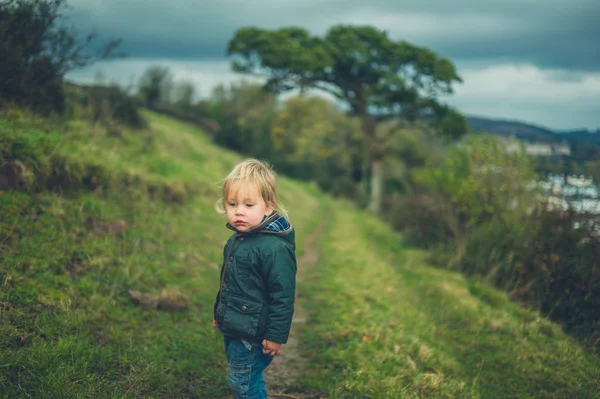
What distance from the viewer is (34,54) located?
6.84 metres

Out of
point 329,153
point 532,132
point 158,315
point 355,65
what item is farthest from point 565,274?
point 329,153

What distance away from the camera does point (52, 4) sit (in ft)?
22.1

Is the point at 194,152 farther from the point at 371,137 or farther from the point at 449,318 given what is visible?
the point at 449,318

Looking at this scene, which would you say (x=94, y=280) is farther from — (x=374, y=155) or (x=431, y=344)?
(x=374, y=155)

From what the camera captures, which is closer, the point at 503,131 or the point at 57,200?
the point at 57,200

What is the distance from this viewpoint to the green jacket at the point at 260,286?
301 cm

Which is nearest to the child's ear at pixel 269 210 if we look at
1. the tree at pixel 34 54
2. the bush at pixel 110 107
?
the tree at pixel 34 54

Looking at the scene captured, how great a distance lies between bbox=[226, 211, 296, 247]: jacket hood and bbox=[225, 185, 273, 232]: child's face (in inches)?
1.9

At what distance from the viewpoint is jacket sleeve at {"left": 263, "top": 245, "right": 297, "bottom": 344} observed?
2992 mm

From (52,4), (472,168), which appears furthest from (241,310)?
(472,168)

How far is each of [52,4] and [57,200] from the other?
10.7ft

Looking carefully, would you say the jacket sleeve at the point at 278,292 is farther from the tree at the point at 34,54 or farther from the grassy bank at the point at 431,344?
the tree at the point at 34,54

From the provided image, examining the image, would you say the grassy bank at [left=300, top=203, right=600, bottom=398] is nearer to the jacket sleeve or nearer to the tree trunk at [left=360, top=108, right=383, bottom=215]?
the jacket sleeve

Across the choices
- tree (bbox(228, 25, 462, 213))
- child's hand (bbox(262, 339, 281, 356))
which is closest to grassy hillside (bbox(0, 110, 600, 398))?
child's hand (bbox(262, 339, 281, 356))
